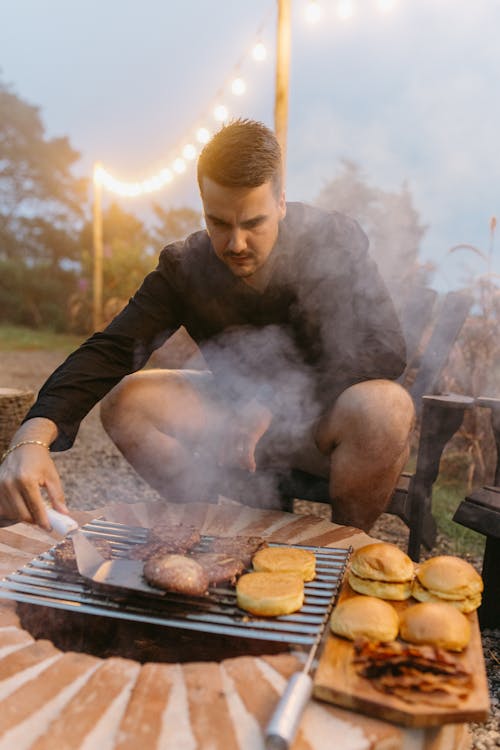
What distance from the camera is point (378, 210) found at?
1309 cm

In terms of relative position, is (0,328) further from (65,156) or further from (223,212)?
(223,212)

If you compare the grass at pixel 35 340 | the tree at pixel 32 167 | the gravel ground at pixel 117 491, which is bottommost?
the gravel ground at pixel 117 491

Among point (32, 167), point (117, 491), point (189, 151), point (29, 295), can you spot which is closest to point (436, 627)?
point (117, 491)

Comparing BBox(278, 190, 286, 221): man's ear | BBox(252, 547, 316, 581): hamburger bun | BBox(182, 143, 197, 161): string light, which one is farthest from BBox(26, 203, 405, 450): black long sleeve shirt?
BBox(182, 143, 197, 161): string light

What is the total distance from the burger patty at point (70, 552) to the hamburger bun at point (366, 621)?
2.18ft

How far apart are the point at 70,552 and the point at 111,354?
0.95 metres

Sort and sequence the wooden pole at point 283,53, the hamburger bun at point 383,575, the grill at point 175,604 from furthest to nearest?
the wooden pole at point 283,53 → the hamburger bun at point 383,575 → the grill at point 175,604

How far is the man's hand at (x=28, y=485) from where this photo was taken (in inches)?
63.3

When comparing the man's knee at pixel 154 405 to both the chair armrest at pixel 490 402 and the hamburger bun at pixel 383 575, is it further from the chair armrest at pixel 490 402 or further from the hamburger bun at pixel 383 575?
the hamburger bun at pixel 383 575

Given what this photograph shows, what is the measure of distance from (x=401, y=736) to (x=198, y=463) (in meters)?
1.95

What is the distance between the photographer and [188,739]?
1.01 meters

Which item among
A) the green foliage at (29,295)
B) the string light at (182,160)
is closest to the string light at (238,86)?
the string light at (182,160)

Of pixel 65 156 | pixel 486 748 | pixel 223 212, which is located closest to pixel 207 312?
pixel 223 212

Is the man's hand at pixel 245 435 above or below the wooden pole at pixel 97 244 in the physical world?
below
